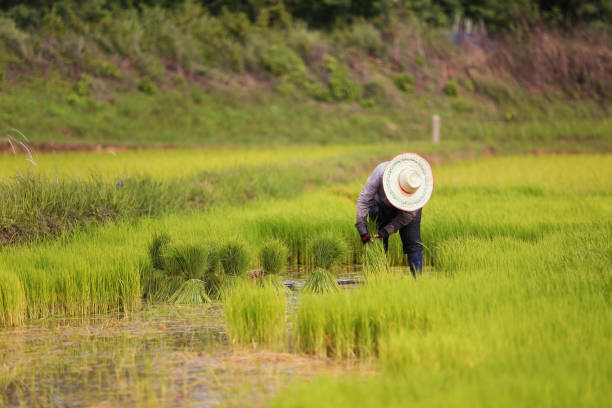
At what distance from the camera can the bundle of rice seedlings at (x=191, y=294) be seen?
16.5 ft

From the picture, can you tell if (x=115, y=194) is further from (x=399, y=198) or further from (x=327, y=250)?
(x=399, y=198)

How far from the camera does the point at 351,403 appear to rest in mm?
2641

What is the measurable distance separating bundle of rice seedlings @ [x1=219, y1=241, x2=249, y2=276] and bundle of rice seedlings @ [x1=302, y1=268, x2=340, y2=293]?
0.61 metres

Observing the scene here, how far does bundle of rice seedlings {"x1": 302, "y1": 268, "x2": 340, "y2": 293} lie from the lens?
5062 millimetres

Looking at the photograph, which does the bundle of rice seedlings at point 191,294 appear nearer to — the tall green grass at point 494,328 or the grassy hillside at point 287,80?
the tall green grass at point 494,328

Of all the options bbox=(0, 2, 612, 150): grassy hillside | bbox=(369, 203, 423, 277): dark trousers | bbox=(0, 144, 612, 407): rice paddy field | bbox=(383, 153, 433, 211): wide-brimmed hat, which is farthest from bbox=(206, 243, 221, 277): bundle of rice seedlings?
bbox=(0, 2, 612, 150): grassy hillside

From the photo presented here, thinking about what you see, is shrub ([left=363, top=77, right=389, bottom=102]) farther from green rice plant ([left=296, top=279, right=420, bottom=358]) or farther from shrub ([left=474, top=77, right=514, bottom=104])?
green rice plant ([left=296, top=279, right=420, bottom=358])

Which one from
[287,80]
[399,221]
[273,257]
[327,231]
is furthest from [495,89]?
[399,221]

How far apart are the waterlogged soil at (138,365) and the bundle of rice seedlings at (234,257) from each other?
0.97 metres

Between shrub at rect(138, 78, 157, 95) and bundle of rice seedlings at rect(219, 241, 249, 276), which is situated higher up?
shrub at rect(138, 78, 157, 95)

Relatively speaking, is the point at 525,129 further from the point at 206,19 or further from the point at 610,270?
the point at 610,270

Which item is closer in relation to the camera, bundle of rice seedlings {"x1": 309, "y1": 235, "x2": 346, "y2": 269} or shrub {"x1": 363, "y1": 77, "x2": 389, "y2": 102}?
bundle of rice seedlings {"x1": 309, "y1": 235, "x2": 346, "y2": 269}

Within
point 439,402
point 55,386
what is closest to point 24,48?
point 55,386

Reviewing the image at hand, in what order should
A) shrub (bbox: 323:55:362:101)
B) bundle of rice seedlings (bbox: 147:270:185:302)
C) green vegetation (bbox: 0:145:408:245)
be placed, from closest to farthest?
bundle of rice seedlings (bbox: 147:270:185:302) < green vegetation (bbox: 0:145:408:245) < shrub (bbox: 323:55:362:101)
